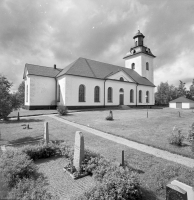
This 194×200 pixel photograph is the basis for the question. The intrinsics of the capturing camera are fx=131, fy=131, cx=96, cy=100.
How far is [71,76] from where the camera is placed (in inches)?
987

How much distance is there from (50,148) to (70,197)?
3.25 m

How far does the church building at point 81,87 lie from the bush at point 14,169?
20.4 meters

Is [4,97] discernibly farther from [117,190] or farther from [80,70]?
[80,70]

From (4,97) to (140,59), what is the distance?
37.2 metres

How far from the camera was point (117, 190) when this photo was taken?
3.04 meters

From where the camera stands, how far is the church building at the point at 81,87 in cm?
2536

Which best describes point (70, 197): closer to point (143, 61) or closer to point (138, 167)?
point (138, 167)

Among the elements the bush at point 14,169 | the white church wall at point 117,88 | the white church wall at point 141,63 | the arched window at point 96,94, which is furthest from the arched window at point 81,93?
the bush at point 14,169

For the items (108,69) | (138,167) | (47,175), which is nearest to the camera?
(47,175)

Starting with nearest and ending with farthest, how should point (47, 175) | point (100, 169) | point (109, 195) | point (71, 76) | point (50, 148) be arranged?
point (109, 195) < point (100, 169) < point (47, 175) < point (50, 148) < point (71, 76)

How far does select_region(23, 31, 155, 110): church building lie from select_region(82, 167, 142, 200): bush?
875 inches

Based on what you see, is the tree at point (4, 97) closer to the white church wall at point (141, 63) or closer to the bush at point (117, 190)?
the bush at point (117, 190)

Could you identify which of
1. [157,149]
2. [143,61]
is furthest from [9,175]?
[143,61]

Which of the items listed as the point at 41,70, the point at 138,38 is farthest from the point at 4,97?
the point at 138,38
